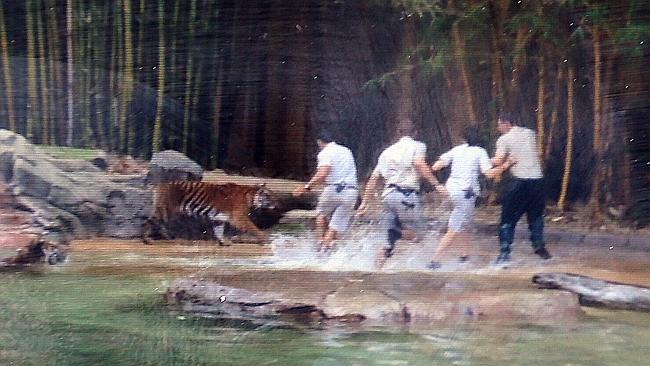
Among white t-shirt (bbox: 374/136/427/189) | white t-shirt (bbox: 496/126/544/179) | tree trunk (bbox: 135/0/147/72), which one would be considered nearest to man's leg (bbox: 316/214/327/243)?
white t-shirt (bbox: 374/136/427/189)

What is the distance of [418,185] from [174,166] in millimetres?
1219

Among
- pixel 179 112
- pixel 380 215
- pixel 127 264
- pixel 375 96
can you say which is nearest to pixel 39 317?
pixel 127 264

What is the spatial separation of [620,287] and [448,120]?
1176mm

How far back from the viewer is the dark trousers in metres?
3.48

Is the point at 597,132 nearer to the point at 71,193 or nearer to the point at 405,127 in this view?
the point at 405,127

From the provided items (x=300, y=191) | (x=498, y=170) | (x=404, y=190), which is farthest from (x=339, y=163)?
(x=498, y=170)

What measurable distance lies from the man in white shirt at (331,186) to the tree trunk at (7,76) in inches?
57.5

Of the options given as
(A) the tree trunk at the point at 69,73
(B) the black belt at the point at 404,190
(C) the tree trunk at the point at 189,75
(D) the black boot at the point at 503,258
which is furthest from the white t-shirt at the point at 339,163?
(A) the tree trunk at the point at 69,73

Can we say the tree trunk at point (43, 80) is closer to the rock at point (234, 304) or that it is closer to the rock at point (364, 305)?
the rock at point (234, 304)

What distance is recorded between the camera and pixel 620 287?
344 cm

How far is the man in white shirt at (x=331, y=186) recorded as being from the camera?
3.49 meters

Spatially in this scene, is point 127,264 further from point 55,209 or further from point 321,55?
point 321,55

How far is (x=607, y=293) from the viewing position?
343 centimetres

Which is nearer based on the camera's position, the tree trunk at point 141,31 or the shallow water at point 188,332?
the shallow water at point 188,332
